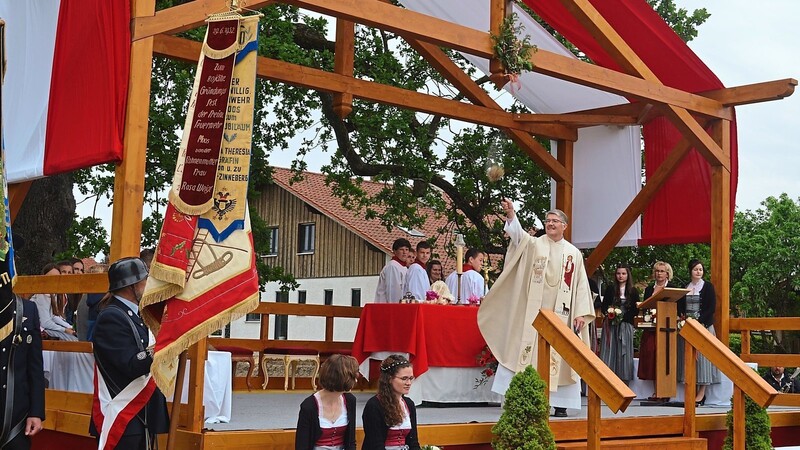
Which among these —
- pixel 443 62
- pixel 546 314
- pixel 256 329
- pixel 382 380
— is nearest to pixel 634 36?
pixel 443 62

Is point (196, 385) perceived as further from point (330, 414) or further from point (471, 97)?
point (471, 97)

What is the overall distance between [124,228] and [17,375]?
139 centimetres

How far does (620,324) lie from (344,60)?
4.54 meters

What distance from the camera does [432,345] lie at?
1047 centimetres

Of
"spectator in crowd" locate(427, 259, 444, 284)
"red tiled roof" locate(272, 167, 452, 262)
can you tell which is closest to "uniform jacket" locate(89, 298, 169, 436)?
"spectator in crowd" locate(427, 259, 444, 284)

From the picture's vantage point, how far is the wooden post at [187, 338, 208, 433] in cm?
706

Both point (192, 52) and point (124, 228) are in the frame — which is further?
point (192, 52)

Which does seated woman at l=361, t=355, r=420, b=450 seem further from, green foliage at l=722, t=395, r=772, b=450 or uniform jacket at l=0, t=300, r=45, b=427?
green foliage at l=722, t=395, r=772, b=450

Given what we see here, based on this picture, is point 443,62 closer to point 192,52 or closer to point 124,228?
point 192,52

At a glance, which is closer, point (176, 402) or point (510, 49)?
point (176, 402)

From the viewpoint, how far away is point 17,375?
6.05m

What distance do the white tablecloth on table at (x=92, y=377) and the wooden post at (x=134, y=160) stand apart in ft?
4.13

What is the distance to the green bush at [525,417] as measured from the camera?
791 cm

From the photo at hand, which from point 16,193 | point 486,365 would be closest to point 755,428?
point 486,365
